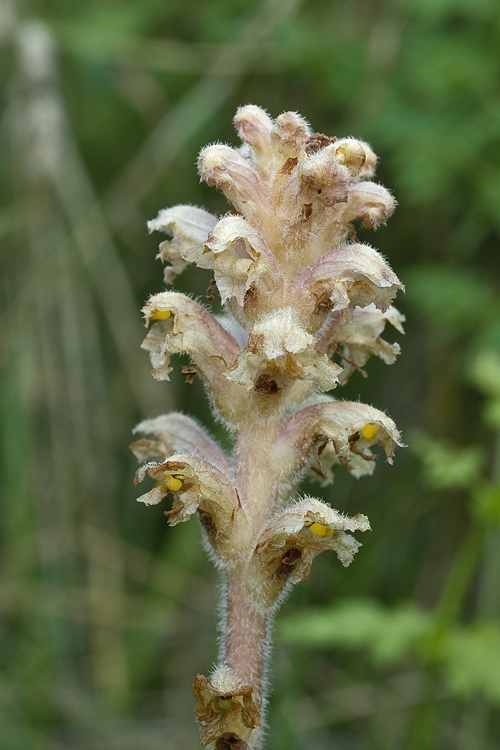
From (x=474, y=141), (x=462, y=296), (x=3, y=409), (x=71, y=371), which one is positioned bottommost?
(x=3, y=409)

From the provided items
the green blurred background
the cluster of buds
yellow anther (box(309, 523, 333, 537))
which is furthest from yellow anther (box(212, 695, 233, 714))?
the green blurred background

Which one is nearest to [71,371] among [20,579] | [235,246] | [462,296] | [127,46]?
[20,579]

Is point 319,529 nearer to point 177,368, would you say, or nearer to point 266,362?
point 266,362

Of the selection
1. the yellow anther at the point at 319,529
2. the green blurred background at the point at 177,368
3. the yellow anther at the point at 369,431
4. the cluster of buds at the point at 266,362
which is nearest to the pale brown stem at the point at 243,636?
the cluster of buds at the point at 266,362

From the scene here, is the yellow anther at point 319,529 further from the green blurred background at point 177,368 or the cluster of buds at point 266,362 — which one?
the green blurred background at point 177,368

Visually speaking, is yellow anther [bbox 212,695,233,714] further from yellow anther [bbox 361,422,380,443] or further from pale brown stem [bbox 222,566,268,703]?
yellow anther [bbox 361,422,380,443]

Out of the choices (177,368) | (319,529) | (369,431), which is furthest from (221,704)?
(177,368)

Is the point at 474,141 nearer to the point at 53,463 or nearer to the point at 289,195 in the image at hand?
the point at 289,195
